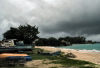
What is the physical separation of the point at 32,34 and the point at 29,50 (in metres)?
33.7

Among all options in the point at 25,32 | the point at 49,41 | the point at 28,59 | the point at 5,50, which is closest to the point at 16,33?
the point at 25,32

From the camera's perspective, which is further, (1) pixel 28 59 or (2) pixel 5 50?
(2) pixel 5 50

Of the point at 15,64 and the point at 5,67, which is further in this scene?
the point at 15,64

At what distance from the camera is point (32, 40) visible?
6550cm

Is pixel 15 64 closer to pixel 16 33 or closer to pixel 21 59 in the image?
pixel 21 59

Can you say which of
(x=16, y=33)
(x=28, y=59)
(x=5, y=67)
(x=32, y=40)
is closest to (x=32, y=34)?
(x=32, y=40)

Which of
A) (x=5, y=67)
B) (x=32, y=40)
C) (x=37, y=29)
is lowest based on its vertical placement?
(x=5, y=67)

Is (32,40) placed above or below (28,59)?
above

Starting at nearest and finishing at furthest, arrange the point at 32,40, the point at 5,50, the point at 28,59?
the point at 28,59 → the point at 5,50 → the point at 32,40

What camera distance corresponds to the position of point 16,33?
65.6m

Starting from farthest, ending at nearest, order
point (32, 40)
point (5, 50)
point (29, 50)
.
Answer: point (32, 40), point (29, 50), point (5, 50)

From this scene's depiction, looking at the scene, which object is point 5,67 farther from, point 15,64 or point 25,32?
point 25,32

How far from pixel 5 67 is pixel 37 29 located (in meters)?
54.6

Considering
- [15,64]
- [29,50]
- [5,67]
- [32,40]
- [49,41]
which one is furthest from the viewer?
[49,41]
